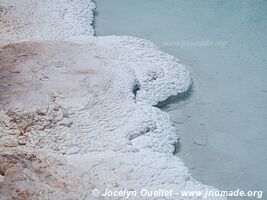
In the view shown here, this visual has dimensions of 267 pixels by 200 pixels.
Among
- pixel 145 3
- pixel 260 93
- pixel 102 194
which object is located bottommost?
pixel 102 194

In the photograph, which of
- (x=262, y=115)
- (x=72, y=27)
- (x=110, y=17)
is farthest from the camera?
(x=110, y=17)

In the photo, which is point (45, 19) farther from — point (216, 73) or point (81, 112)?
point (216, 73)

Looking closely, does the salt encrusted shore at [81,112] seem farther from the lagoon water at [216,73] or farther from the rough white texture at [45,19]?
the lagoon water at [216,73]

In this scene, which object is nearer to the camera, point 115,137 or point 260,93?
point 115,137

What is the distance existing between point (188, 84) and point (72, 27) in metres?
1.28

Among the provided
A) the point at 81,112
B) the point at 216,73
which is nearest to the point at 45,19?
the point at 81,112

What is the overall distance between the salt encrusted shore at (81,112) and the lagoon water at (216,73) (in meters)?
0.16

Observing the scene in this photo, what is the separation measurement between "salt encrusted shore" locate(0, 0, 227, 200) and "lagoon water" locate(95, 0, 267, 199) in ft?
0.52

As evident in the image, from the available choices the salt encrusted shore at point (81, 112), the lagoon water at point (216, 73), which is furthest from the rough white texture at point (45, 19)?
the lagoon water at point (216, 73)

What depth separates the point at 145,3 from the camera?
4.23 m

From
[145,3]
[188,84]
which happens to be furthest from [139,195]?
[145,3]

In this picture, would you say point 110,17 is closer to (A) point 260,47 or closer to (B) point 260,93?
(A) point 260,47

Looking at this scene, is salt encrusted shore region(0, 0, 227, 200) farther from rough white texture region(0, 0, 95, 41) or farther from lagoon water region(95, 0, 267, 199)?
lagoon water region(95, 0, 267, 199)

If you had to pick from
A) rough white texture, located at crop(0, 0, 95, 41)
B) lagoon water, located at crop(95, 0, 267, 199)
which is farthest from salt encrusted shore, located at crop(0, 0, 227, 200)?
lagoon water, located at crop(95, 0, 267, 199)
